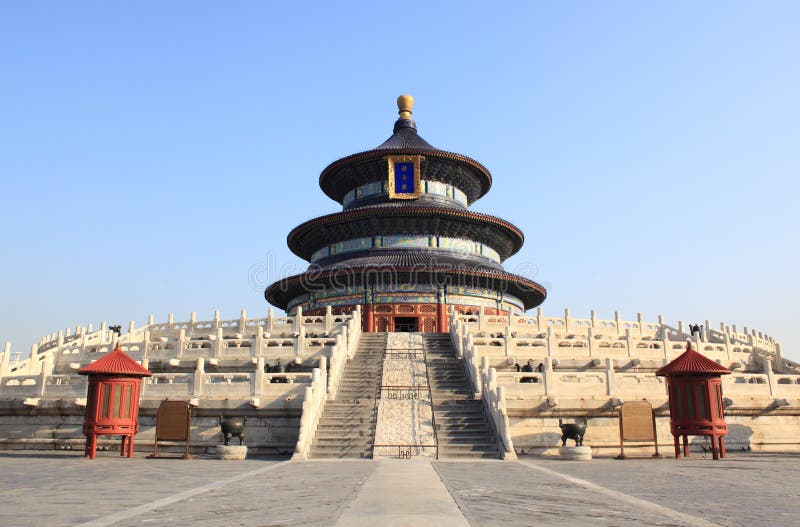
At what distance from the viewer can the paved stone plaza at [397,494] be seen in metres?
7.62

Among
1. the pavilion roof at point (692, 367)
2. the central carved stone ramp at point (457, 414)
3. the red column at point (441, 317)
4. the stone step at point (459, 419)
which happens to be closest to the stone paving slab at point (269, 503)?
the central carved stone ramp at point (457, 414)

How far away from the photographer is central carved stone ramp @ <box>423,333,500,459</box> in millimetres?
18141

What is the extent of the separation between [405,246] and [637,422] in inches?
1138

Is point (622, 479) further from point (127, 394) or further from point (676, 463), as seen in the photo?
point (127, 394)

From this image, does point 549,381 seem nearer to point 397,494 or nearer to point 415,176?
point 397,494

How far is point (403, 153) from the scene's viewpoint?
163 feet

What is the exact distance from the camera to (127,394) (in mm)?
18656

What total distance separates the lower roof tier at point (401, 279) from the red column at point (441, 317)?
1.09 meters

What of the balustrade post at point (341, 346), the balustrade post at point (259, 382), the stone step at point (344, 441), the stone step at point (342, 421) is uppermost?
the balustrade post at point (341, 346)

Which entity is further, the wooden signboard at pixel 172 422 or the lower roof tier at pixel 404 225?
the lower roof tier at pixel 404 225

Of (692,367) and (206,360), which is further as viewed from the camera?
(206,360)

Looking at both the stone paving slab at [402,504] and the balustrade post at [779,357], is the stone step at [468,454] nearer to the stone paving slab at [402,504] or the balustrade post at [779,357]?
the stone paving slab at [402,504]

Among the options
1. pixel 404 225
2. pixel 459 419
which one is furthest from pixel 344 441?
pixel 404 225

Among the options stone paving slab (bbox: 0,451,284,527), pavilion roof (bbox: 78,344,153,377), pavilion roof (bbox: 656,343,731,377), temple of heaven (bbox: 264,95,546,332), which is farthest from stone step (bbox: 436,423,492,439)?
temple of heaven (bbox: 264,95,546,332)
